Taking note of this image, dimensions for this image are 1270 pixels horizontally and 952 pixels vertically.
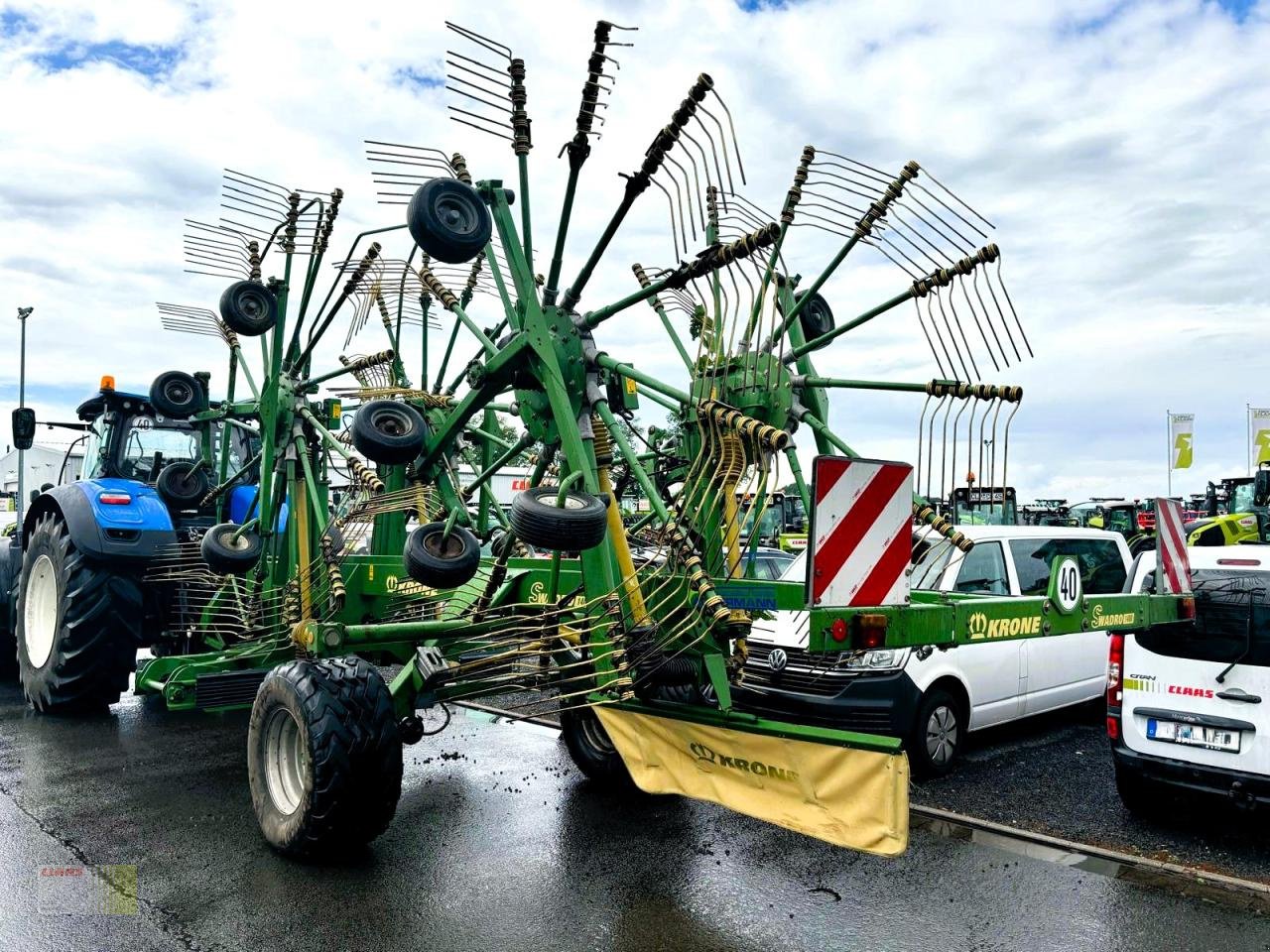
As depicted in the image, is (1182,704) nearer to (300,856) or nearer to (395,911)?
(395,911)

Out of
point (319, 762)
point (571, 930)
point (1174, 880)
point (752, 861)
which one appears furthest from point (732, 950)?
point (1174, 880)

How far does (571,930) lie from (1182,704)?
3324 millimetres

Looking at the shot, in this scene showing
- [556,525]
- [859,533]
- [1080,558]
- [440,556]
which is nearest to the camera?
[859,533]

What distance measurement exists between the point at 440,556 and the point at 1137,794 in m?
3.99

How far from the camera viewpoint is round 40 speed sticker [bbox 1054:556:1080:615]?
15.3 ft

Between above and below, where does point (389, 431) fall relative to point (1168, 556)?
above

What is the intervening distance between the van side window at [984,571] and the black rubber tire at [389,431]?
3.91m

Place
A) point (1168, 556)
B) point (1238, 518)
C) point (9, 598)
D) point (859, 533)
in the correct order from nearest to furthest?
point (859, 533)
point (1168, 556)
point (9, 598)
point (1238, 518)

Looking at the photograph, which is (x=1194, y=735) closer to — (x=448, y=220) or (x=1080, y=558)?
(x=1080, y=558)

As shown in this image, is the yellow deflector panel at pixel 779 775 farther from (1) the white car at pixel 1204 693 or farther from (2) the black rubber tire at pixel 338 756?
(1) the white car at pixel 1204 693

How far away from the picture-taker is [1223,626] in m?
5.40

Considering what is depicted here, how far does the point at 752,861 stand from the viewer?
5.04m

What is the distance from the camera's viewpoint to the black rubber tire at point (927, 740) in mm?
6480

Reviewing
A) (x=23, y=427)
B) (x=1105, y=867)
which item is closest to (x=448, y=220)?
(x=1105, y=867)
